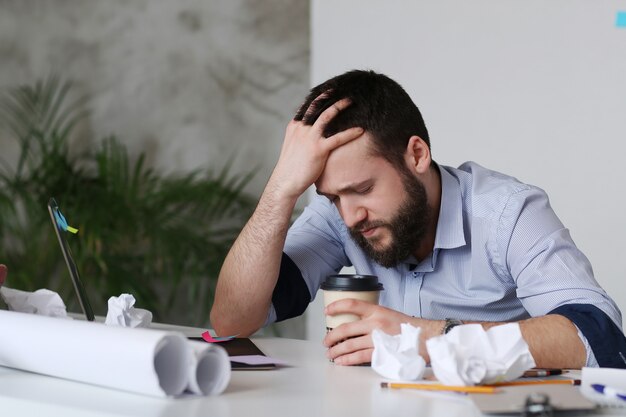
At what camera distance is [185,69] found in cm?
429

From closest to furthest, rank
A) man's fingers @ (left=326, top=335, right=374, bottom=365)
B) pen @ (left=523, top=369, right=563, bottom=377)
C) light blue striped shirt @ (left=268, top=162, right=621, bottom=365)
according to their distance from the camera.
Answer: pen @ (left=523, top=369, right=563, bottom=377) < man's fingers @ (left=326, top=335, right=374, bottom=365) < light blue striped shirt @ (left=268, top=162, right=621, bottom=365)

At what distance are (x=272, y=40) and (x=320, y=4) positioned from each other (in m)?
0.54

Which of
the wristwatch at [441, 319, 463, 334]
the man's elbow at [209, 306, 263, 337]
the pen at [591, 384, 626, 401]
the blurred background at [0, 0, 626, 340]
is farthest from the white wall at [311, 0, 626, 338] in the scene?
the pen at [591, 384, 626, 401]

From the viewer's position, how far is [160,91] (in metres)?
4.28

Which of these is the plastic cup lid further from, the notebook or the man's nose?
the man's nose

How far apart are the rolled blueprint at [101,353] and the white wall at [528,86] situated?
227 centimetres

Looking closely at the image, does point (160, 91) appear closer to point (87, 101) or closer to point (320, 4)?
point (87, 101)

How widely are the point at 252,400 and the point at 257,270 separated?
82 cm

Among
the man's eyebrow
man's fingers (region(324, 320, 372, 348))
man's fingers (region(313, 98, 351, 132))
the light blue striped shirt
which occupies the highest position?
man's fingers (region(313, 98, 351, 132))

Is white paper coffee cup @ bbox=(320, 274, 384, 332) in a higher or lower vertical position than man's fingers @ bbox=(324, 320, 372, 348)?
higher

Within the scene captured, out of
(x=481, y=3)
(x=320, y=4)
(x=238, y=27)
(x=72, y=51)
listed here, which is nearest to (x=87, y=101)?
(x=72, y=51)

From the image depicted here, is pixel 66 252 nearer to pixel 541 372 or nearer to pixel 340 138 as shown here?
pixel 340 138

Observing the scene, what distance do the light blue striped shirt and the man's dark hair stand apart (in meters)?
0.16

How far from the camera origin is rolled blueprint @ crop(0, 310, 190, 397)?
115 centimetres
